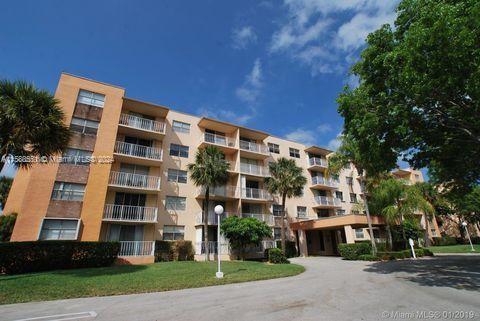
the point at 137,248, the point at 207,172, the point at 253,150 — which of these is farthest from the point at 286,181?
the point at 137,248

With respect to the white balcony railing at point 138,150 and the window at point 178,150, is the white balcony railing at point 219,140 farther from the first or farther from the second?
the white balcony railing at point 138,150

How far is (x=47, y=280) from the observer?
11.1 m

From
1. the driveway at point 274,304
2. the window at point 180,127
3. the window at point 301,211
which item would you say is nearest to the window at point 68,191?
the window at point 180,127

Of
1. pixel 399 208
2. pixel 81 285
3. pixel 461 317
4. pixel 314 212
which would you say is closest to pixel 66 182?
pixel 81 285

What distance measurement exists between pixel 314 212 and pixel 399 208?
998cm

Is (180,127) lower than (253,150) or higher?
higher

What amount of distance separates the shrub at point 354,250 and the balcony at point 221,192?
11.9 meters

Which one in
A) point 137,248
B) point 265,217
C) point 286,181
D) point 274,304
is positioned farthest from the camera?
point 265,217

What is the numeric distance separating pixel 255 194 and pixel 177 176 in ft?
28.9

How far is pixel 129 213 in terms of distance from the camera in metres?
20.7

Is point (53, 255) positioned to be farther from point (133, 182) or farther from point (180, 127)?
point (180, 127)

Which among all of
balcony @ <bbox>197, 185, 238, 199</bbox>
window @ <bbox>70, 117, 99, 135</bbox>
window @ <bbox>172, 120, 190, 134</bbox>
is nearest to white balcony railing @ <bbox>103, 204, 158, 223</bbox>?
balcony @ <bbox>197, 185, 238, 199</bbox>

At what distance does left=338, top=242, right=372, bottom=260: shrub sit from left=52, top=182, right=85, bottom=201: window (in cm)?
2361

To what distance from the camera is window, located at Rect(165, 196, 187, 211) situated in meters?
23.4
